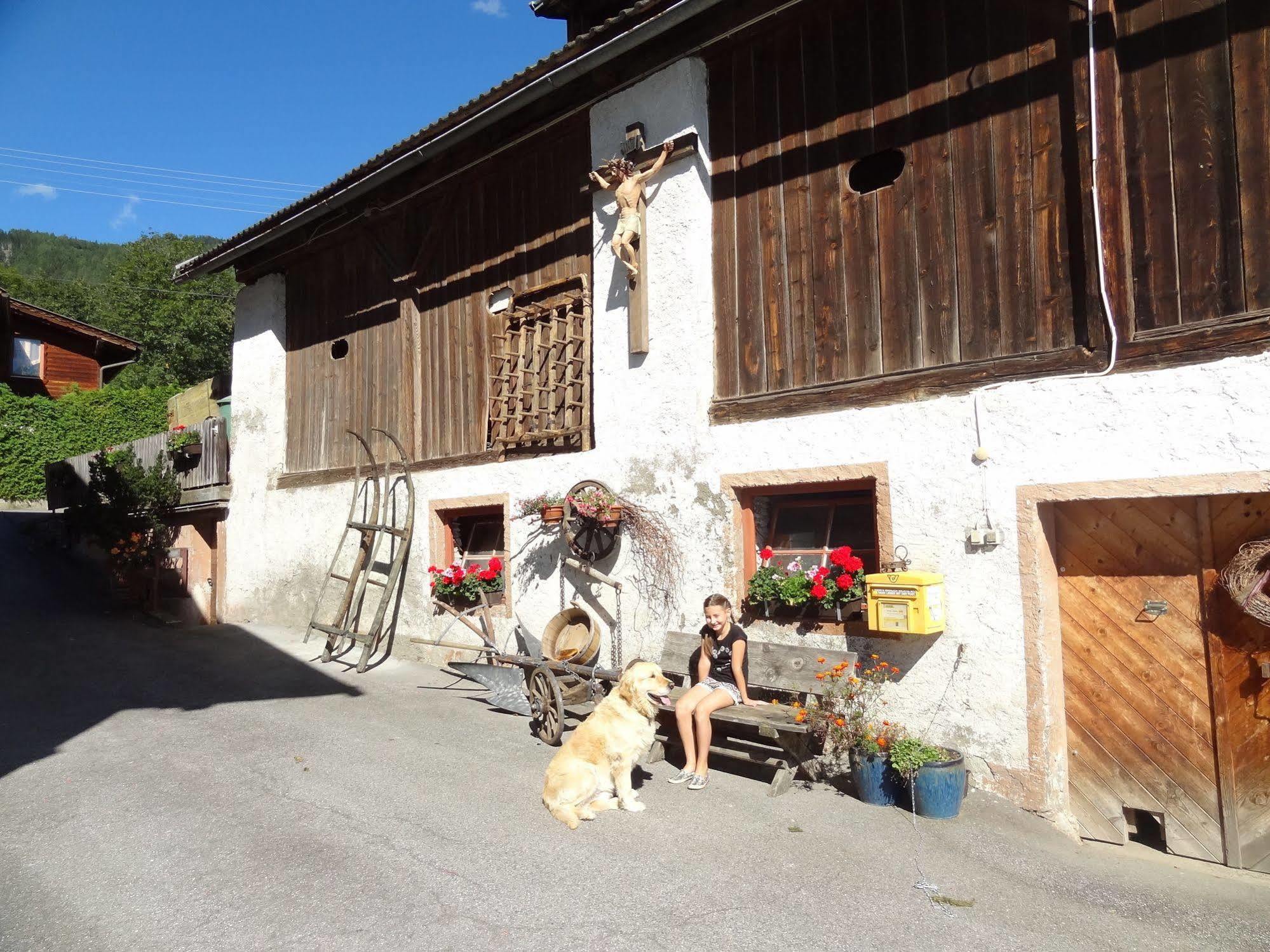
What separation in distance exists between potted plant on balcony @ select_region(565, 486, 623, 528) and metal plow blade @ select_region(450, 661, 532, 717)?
1.64 meters

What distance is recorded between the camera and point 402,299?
11602 mm

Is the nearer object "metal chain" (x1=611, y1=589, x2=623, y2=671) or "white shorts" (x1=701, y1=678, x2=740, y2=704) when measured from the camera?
"white shorts" (x1=701, y1=678, x2=740, y2=704)

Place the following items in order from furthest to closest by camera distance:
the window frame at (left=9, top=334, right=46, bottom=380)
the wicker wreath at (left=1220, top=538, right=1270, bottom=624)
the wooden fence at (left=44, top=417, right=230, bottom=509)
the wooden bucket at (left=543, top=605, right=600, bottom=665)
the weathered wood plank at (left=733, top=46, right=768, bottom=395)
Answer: the window frame at (left=9, top=334, right=46, bottom=380), the wooden fence at (left=44, top=417, right=230, bottom=509), the wooden bucket at (left=543, top=605, right=600, bottom=665), the weathered wood plank at (left=733, top=46, right=768, bottom=395), the wicker wreath at (left=1220, top=538, right=1270, bottom=624)

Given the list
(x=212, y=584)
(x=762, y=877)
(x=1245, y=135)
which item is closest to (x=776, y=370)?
(x=1245, y=135)

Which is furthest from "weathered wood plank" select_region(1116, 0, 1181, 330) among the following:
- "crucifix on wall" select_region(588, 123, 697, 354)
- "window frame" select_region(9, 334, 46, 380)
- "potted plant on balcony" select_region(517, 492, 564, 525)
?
"window frame" select_region(9, 334, 46, 380)

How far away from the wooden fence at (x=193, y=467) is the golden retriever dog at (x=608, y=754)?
1072 centimetres

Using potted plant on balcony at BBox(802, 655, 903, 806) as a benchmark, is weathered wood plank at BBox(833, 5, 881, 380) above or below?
above

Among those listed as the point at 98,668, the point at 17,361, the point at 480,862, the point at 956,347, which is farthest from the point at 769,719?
the point at 17,361

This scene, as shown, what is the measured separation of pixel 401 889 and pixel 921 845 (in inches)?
118

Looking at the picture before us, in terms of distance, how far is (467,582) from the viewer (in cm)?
1001

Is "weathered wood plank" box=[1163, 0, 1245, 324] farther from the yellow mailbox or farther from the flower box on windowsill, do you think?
the flower box on windowsill

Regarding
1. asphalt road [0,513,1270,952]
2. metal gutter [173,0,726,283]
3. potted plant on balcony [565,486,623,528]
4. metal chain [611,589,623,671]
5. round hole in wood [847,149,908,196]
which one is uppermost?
metal gutter [173,0,726,283]

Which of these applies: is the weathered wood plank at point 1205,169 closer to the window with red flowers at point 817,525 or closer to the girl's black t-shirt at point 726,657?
the window with red flowers at point 817,525

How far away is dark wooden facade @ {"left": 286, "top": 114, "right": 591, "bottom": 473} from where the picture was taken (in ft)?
32.1
